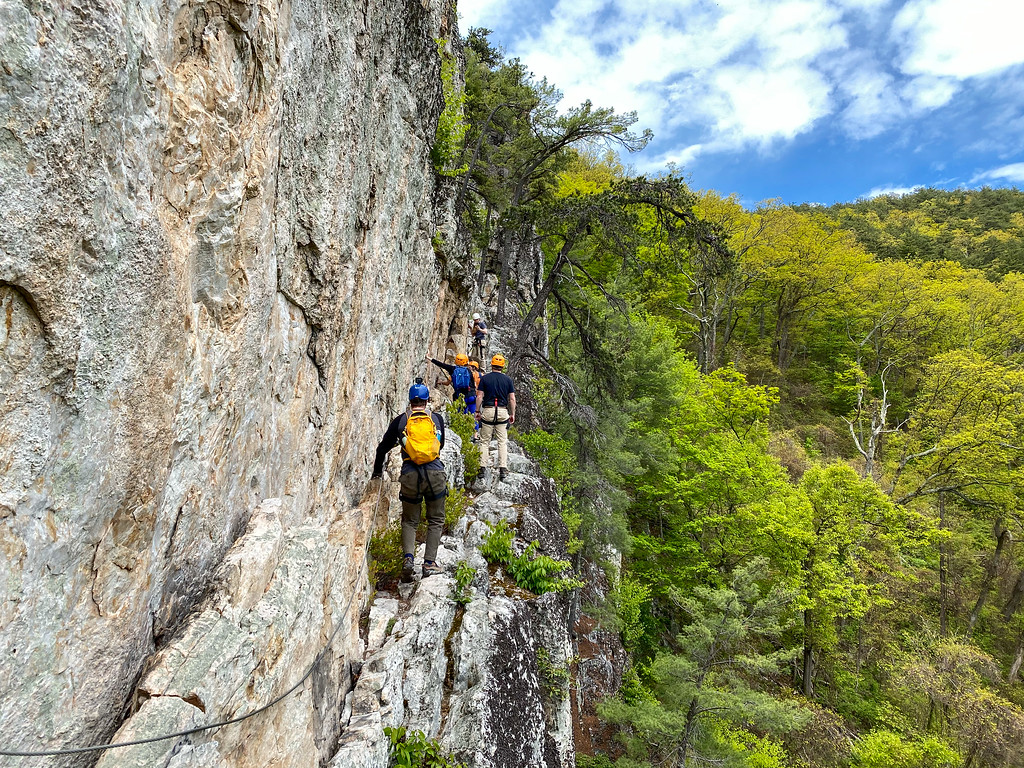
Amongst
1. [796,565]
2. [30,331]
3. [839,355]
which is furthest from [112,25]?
[839,355]

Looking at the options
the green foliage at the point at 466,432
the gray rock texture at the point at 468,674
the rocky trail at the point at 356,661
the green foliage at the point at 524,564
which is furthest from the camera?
the green foliage at the point at 466,432

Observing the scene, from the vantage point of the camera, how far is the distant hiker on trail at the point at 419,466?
16.8 feet

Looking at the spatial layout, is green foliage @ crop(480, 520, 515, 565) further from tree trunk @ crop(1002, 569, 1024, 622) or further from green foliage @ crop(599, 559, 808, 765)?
tree trunk @ crop(1002, 569, 1024, 622)

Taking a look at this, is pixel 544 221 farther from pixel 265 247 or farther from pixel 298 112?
pixel 265 247

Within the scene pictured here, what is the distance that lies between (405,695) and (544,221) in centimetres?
899

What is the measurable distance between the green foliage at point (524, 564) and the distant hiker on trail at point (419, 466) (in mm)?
1378

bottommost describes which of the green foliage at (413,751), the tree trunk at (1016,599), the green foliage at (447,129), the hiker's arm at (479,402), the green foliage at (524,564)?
the tree trunk at (1016,599)

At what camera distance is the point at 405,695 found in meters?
4.53

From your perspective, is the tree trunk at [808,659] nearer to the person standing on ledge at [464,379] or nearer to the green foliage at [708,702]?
the green foliage at [708,702]

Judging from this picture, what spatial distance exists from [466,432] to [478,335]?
11.3ft

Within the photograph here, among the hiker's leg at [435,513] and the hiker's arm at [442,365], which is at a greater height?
the hiker's arm at [442,365]

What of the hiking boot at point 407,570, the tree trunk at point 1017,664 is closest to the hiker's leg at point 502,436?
the hiking boot at point 407,570

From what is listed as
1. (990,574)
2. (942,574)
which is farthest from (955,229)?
(942,574)

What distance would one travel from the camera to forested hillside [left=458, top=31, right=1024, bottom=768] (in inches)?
442
